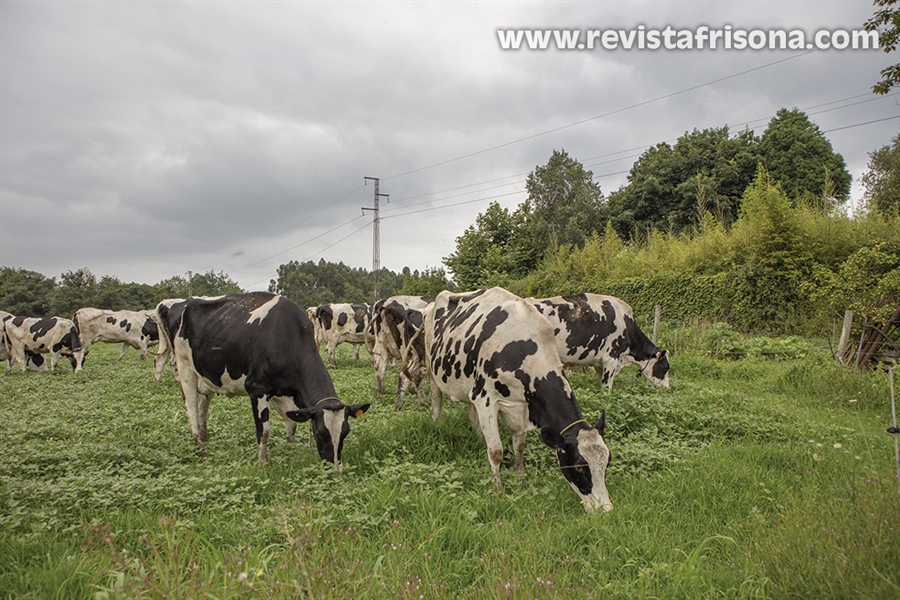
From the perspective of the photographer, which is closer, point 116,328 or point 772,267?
point 772,267

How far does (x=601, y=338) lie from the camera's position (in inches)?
404

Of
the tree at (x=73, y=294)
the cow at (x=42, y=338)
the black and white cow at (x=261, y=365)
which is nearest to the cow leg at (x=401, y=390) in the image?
the black and white cow at (x=261, y=365)

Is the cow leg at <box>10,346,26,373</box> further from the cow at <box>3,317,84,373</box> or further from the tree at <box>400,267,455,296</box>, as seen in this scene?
the tree at <box>400,267,455,296</box>

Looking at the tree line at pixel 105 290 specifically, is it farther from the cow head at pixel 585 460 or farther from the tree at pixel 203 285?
the cow head at pixel 585 460

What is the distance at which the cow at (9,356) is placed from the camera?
16.2 meters

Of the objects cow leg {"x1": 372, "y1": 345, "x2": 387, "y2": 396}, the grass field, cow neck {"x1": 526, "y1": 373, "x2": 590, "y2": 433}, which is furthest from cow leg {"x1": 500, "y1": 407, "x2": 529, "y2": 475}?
cow leg {"x1": 372, "y1": 345, "x2": 387, "y2": 396}

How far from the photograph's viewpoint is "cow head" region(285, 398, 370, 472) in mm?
5621

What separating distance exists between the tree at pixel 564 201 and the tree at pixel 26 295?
51750 millimetres

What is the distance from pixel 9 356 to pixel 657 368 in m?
19.2

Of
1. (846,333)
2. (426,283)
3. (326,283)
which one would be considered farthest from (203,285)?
(846,333)

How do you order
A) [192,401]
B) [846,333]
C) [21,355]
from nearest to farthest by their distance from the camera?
1. [192,401]
2. [846,333]
3. [21,355]

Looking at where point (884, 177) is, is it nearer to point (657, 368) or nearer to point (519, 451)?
point (657, 368)

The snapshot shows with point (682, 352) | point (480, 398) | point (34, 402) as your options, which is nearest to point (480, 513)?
point (480, 398)

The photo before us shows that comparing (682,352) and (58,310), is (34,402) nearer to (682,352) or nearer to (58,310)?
(682,352)
